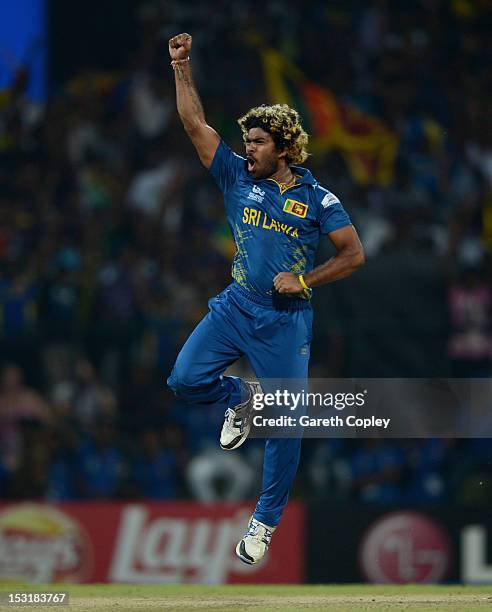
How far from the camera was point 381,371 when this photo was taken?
1143cm

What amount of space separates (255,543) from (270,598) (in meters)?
0.85

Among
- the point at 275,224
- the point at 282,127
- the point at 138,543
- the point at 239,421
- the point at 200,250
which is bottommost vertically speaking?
the point at 138,543

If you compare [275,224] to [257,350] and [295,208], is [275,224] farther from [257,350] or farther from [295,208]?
[257,350]

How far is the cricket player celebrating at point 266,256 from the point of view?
7.56 m

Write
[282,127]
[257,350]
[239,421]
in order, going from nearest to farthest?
[282,127]
[257,350]
[239,421]

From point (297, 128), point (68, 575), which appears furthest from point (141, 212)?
point (297, 128)

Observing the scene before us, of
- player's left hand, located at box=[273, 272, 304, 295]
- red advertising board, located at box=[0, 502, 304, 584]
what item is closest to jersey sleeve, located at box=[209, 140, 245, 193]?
player's left hand, located at box=[273, 272, 304, 295]

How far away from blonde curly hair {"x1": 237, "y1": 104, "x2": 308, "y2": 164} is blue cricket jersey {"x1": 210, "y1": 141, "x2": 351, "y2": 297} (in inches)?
6.8

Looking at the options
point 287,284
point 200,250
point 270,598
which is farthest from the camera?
point 200,250

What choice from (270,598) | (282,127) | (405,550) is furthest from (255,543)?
(405,550)

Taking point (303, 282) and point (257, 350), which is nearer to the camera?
point (303, 282)

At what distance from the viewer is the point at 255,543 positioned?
7785mm

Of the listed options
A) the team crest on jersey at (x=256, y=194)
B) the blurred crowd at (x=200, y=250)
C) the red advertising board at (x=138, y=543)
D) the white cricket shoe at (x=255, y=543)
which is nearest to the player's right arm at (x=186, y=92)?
the team crest on jersey at (x=256, y=194)

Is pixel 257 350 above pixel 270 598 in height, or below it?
above
